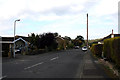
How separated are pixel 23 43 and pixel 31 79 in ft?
141

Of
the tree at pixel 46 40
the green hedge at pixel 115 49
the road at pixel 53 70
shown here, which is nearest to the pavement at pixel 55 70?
the road at pixel 53 70

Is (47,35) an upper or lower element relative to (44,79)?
upper

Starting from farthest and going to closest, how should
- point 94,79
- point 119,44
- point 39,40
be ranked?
point 39,40, point 119,44, point 94,79

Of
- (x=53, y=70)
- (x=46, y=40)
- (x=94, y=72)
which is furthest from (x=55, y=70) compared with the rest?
(x=46, y=40)

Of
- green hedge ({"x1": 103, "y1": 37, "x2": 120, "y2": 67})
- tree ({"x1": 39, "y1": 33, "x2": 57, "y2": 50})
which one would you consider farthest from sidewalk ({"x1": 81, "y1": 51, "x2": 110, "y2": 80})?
tree ({"x1": 39, "y1": 33, "x2": 57, "y2": 50})

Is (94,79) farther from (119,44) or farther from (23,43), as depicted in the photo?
(23,43)

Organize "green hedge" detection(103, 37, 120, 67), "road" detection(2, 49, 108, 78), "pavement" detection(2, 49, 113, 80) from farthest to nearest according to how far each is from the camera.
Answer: "green hedge" detection(103, 37, 120, 67) → "road" detection(2, 49, 108, 78) → "pavement" detection(2, 49, 113, 80)

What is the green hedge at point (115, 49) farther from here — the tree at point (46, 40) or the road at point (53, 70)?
the tree at point (46, 40)

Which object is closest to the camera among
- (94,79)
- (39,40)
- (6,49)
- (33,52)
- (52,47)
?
(94,79)

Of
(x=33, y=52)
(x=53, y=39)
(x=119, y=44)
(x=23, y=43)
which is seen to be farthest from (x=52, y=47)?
(x=119, y=44)

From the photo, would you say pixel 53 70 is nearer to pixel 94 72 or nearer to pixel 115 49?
pixel 94 72

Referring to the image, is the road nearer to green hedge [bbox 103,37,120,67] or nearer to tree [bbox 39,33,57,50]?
green hedge [bbox 103,37,120,67]

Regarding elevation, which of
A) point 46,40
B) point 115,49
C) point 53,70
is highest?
point 46,40

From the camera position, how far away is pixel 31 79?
897 centimetres
